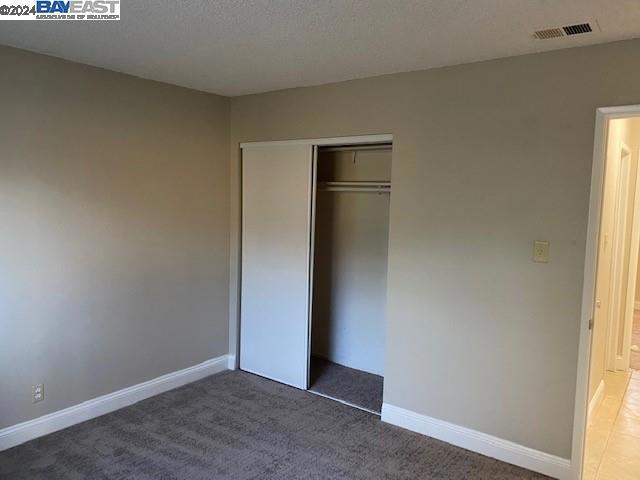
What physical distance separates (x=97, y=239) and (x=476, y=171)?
8.48ft

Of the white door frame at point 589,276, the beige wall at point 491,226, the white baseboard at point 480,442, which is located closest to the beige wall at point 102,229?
the beige wall at point 491,226

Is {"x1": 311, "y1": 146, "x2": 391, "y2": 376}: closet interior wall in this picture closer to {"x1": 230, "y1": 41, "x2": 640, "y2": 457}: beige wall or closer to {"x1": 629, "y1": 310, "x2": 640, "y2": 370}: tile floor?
{"x1": 230, "y1": 41, "x2": 640, "y2": 457}: beige wall

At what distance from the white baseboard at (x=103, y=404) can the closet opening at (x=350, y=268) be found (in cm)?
97

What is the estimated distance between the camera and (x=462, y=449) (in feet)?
10.1

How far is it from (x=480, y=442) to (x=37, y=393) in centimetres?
285

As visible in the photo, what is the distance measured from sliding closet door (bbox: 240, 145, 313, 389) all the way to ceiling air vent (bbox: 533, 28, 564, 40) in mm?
1849

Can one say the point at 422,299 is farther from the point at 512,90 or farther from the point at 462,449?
the point at 512,90

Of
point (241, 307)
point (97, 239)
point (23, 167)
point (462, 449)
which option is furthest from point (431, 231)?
point (23, 167)

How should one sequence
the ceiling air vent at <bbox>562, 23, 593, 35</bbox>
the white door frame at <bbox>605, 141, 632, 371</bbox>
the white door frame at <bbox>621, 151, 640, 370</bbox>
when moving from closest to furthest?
the ceiling air vent at <bbox>562, 23, 593, 35</bbox>, the white door frame at <bbox>605, 141, 632, 371</bbox>, the white door frame at <bbox>621, 151, 640, 370</bbox>

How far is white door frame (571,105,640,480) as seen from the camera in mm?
2551

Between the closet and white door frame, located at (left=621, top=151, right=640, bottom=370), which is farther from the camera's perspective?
white door frame, located at (left=621, top=151, right=640, bottom=370)

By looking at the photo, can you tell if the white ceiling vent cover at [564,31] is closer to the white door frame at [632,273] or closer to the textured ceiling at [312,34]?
the textured ceiling at [312,34]

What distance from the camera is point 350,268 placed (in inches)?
177

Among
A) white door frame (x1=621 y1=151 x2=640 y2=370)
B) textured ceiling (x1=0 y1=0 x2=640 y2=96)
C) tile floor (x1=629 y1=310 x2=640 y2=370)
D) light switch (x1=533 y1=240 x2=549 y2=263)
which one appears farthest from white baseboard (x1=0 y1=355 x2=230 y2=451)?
tile floor (x1=629 y1=310 x2=640 y2=370)
